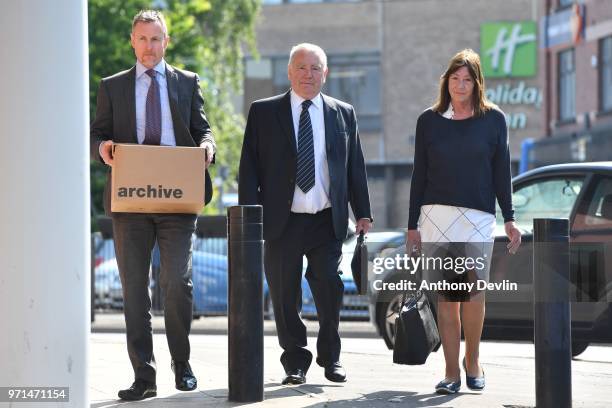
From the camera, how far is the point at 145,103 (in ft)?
23.1

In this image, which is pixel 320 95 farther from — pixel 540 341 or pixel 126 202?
pixel 540 341

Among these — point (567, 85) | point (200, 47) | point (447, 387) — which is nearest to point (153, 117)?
point (447, 387)

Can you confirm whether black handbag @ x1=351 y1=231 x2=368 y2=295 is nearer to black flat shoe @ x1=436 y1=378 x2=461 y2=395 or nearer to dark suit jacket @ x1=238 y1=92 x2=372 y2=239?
dark suit jacket @ x1=238 y1=92 x2=372 y2=239

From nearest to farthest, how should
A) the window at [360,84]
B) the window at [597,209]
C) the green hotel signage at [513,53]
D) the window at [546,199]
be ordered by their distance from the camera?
the window at [597,209]
the window at [546,199]
the green hotel signage at [513,53]
the window at [360,84]

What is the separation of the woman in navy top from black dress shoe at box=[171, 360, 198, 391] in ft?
A: 4.49

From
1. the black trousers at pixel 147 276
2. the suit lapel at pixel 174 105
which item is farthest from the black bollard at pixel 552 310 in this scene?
the suit lapel at pixel 174 105

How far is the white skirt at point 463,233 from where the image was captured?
723 centimetres

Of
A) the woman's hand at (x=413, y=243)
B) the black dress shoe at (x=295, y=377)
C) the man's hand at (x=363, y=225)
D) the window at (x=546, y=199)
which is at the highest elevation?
the window at (x=546, y=199)

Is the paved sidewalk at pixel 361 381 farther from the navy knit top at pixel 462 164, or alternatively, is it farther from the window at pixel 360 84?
the window at pixel 360 84

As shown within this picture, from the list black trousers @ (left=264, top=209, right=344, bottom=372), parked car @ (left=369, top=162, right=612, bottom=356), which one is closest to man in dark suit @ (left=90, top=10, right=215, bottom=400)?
black trousers @ (left=264, top=209, right=344, bottom=372)

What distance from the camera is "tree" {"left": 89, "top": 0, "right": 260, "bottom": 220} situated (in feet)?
97.0

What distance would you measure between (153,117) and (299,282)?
1370 mm

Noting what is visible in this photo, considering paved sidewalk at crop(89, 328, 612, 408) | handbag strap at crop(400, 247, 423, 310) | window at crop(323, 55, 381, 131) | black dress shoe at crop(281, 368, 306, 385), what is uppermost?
window at crop(323, 55, 381, 131)

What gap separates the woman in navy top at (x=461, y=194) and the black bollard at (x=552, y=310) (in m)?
0.97
